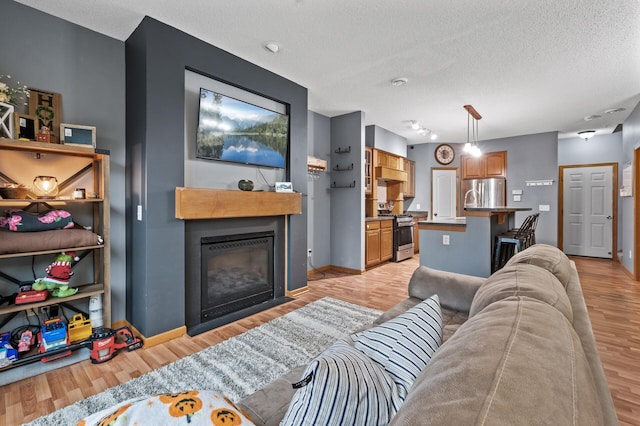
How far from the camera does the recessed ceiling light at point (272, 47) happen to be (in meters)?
2.86

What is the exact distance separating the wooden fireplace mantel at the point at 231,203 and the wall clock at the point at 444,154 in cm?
483

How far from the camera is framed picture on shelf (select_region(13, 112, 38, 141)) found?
225 cm

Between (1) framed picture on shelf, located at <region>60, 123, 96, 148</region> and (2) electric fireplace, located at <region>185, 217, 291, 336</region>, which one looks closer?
(1) framed picture on shelf, located at <region>60, 123, 96, 148</region>

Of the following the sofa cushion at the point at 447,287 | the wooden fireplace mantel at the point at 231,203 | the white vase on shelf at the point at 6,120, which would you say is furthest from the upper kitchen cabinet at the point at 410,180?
the white vase on shelf at the point at 6,120

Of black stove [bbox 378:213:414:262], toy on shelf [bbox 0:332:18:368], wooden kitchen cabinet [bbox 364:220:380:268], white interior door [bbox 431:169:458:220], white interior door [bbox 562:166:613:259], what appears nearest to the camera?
toy on shelf [bbox 0:332:18:368]

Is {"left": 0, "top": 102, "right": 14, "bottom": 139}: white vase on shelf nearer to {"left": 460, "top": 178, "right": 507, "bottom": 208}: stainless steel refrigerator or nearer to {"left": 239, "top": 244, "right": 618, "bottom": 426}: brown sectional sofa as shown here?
{"left": 239, "top": 244, "right": 618, "bottom": 426}: brown sectional sofa

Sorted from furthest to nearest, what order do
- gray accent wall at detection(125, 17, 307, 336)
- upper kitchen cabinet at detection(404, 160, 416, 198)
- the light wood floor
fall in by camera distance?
upper kitchen cabinet at detection(404, 160, 416, 198) < gray accent wall at detection(125, 17, 307, 336) < the light wood floor

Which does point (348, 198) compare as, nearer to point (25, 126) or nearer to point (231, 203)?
point (231, 203)

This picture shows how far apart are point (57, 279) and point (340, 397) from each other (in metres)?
2.61

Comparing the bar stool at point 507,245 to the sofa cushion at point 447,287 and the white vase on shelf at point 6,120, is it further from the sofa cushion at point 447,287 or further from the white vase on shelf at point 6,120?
the white vase on shelf at point 6,120

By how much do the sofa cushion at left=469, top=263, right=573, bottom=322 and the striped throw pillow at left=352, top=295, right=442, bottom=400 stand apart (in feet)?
0.58

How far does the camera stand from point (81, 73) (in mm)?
2605

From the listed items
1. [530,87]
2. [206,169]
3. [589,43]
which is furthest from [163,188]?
[530,87]

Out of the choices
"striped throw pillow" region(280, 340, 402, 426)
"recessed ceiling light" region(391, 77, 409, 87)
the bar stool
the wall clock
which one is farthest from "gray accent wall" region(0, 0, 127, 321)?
the wall clock
